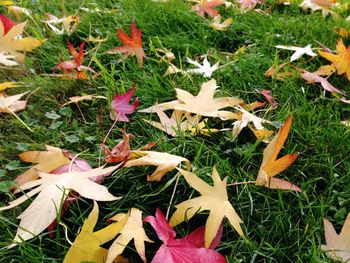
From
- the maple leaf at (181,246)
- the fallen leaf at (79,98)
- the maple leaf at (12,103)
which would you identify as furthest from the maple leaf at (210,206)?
the maple leaf at (12,103)

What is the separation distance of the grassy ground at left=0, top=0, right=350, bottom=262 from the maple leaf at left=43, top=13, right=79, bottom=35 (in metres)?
0.03

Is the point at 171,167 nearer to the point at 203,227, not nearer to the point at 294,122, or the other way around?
the point at 203,227

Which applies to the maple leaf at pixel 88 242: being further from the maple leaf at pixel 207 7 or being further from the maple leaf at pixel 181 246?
the maple leaf at pixel 207 7

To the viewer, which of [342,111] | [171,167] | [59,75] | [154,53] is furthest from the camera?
[154,53]

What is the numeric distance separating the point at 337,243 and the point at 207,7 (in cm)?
144

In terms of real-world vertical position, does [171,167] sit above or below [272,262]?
above

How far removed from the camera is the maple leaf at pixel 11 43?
1485 millimetres

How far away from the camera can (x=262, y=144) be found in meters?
1.15

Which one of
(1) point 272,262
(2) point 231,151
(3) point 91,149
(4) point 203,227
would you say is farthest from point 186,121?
(1) point 272,262

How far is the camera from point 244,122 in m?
1.16

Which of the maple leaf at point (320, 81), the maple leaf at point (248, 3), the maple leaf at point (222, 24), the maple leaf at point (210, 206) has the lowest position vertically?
the maple leaf at point (210, 206)

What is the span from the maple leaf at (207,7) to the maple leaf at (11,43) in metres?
0.84

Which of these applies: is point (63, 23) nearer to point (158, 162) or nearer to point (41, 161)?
point (41, 161)

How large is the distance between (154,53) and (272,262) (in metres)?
1.06
